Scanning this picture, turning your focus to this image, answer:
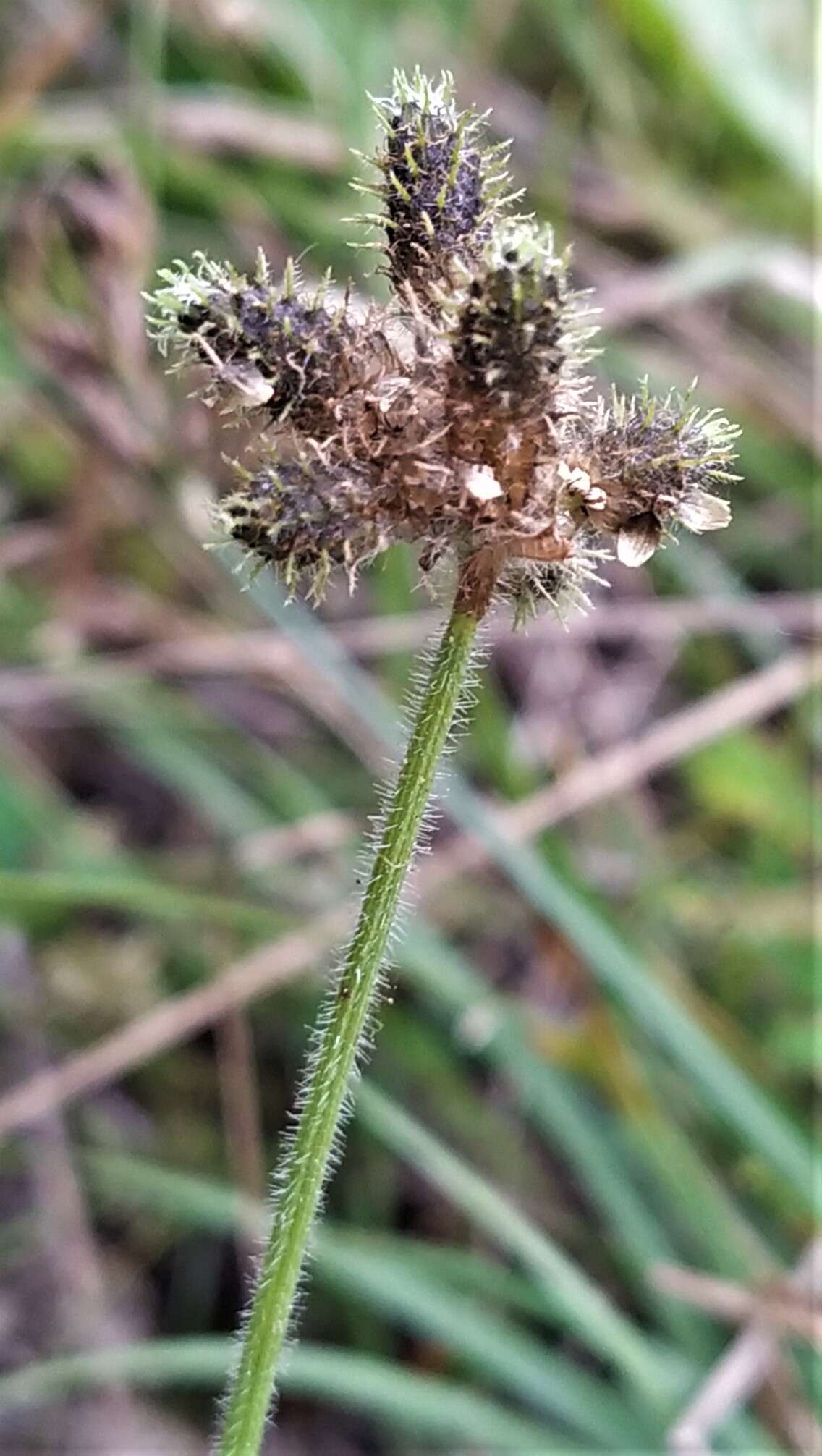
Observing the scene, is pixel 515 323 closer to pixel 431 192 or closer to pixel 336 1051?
pixel 431 192

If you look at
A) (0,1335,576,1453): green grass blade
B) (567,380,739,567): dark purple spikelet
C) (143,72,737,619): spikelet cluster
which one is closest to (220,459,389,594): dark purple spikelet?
(143,72,737,619): spikelet cluster

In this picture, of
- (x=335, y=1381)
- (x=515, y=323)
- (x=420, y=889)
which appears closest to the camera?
(x=515, y=323)

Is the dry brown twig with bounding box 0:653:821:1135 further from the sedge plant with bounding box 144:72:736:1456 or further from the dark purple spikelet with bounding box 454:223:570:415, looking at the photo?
the dark purple spikelet with bounding box 454:223:570:415

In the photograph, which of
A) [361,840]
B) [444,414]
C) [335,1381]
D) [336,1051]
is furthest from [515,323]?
[361,840]

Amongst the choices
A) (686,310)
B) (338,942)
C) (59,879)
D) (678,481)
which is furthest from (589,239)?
(678,481)

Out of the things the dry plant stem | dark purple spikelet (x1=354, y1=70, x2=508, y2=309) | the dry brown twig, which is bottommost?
the dry plant stem

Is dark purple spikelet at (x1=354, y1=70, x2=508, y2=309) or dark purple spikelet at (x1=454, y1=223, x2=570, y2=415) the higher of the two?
dark purple spikelet at (x1=354, y1=70, x2=508, y2=309)

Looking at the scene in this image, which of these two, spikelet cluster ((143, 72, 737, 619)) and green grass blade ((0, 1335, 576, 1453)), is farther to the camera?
green grass blade ((0, 1335, 576, 1453))
